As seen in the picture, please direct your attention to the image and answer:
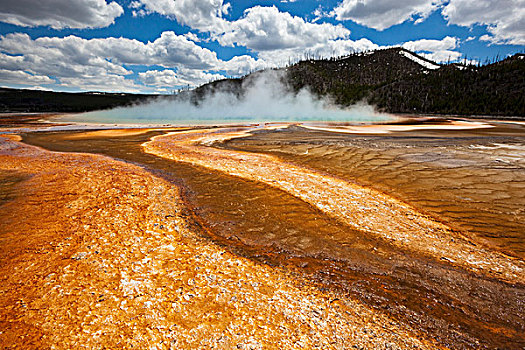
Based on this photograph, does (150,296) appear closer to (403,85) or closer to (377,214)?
(377,214)

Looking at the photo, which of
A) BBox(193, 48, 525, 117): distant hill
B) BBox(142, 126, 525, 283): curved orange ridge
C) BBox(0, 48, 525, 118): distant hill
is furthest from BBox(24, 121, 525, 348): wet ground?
BBox(193, 48, 525, 117): distant hill

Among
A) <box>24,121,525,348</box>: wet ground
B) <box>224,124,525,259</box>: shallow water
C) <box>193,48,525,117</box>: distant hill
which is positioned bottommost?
<box>24,121,525,348</box>: wet ground

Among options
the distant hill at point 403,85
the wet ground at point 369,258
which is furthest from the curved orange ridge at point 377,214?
the distant hill at point 403,85

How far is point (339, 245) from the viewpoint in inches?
211

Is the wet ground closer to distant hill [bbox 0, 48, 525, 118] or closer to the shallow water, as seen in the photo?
the shallow water

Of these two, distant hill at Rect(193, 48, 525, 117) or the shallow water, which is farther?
distant hill at Rect(193, 48, 525, 117)

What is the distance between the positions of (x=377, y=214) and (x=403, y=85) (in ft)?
306

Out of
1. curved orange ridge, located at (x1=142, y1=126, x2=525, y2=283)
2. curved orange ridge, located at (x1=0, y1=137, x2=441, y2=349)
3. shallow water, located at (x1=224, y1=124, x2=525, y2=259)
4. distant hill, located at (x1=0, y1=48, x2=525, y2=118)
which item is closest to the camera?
curved orange ridge, located at (x1=0, y1=137, x2=441, y2=349)

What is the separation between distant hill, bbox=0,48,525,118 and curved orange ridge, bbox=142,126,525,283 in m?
58.7

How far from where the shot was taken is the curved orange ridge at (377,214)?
→ 15.7 feet

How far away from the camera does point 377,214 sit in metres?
6.63

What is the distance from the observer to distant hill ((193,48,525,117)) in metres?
57.1

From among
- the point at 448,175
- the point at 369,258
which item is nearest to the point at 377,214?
the point at 369,258

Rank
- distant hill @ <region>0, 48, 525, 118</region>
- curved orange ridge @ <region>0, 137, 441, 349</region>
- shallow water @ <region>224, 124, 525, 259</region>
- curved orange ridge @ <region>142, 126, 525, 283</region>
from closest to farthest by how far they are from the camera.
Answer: curved orange ridge @ <region>0, 137, 441, 349</region> < curved orange ridge @ <region>142, 126, 525, 283</region> < shallow water @ <region>224, 124, 525, 259</region> < distant hill @ <region>0, 48, 525, 118</region>
